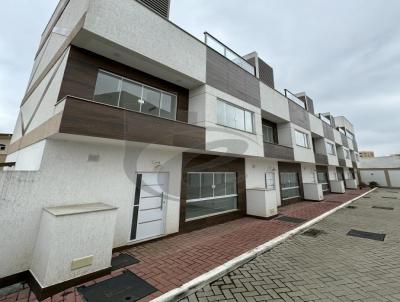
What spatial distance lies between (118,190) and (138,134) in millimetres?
1876

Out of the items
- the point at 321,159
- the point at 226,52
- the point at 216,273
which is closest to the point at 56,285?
the point at 216,273

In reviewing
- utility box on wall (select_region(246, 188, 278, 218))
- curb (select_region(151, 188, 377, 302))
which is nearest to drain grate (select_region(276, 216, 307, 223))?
utility box on wall (select_region(246, 188, 278, 218))

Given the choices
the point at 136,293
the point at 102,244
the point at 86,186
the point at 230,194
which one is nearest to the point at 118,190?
the point at 86,186

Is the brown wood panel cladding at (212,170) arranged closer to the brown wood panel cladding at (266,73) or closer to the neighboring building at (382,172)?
the brown wood panel cladding at (266,73)

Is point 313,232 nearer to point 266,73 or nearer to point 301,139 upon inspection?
point 301,139

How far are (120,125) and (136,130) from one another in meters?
0.45

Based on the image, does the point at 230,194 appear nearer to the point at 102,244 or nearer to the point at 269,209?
the point at 269,209

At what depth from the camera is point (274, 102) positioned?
12094 millimetres

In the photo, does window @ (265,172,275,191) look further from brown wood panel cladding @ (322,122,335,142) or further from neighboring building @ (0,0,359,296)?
brown wood panel cladding @ (322,122,335,142)

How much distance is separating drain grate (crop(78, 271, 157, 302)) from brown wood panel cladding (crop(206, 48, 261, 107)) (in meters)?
7.20

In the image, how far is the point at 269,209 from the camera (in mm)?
9297

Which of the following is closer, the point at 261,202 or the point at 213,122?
the point at 213,122

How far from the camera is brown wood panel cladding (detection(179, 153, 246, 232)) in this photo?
7.17 meters

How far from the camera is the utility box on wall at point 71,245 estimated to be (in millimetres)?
3422
